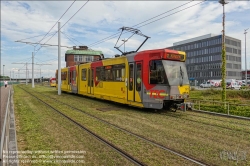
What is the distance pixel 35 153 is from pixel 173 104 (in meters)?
8.22

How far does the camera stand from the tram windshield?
10.9 meters

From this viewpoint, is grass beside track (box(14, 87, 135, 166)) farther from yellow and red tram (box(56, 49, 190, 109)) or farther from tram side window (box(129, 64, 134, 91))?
tram side window (box(129, 64, 134, 91))

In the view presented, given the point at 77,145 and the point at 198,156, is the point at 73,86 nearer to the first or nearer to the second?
the point at 77,145

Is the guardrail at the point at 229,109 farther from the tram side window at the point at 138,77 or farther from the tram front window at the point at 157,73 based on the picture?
the tram side window at the point at 138,77

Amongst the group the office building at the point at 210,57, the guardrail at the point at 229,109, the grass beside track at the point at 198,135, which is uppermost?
the office building at the point at 210,57

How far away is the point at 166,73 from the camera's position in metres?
10.9

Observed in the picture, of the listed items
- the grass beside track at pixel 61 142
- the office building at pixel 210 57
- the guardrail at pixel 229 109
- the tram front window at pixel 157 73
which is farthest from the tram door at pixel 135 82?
the office building at pixel 210 57

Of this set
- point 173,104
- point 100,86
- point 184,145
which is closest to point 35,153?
point 184,145

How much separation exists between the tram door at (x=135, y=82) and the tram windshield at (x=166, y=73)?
0.89 m

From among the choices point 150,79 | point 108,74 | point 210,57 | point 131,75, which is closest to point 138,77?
point 131,75

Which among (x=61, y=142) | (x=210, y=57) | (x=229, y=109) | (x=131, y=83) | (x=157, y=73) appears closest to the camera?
(x=61, y=142)

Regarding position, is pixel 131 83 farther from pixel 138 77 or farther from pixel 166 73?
pixel 166 73

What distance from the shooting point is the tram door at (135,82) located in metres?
11.8

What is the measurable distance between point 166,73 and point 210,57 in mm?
76248
